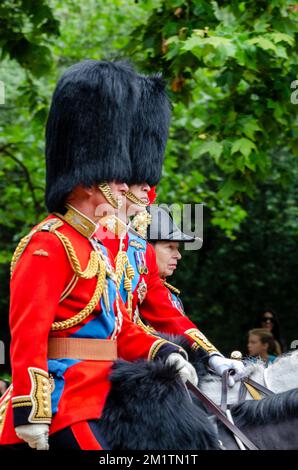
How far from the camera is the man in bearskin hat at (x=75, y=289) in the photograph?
9.73ft

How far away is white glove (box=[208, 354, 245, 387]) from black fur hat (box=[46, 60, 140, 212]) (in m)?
0.98

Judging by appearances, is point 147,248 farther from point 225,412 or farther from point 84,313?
point 84,313

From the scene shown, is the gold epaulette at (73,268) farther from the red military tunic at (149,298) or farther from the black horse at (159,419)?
the red military tunic at (149,298)

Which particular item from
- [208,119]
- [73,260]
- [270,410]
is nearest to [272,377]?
[270,410]

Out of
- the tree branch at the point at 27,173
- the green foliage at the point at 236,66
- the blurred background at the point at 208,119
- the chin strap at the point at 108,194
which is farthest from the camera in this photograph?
the tree branch at the point at 27,173

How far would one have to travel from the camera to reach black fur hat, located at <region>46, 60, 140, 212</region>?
3.34 metres

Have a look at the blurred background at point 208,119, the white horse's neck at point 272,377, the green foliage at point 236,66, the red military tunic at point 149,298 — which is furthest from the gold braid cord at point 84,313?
the green foliage at point 236,66

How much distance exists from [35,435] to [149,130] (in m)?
1.68

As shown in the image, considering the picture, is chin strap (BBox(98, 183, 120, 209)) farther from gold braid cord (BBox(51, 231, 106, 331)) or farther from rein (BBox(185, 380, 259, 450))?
rein (BBox(185, 380, 259, 450))

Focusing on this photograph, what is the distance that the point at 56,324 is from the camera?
310cm

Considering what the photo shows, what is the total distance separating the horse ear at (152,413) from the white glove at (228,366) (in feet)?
1.95
